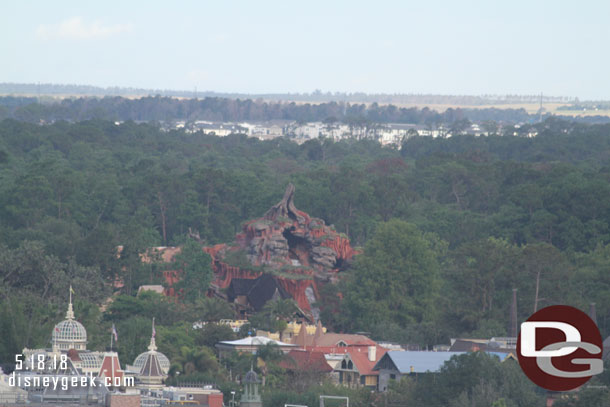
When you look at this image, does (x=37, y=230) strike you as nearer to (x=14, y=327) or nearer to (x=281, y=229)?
(x=281, y=229)

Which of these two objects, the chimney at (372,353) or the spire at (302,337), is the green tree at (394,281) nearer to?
the spire at (302,337)

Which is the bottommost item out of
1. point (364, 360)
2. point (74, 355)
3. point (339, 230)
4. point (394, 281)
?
point (339, 230)

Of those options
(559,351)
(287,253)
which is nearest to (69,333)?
(559,351)

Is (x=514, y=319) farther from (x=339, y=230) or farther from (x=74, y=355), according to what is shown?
(x=339, y=230)

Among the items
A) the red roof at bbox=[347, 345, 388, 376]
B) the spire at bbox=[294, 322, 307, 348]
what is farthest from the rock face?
the red roof at bbox=[347, 345, 388, 376]

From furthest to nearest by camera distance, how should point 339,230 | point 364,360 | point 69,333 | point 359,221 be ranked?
point 339,230, point 359,221, point 364,360, point 69,333

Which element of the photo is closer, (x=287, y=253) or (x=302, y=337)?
(x=302, y=337)

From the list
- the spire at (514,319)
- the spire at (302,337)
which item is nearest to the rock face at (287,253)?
the spire at (302,337)

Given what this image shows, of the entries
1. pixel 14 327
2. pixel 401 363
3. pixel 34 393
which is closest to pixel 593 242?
pixel 401 363
